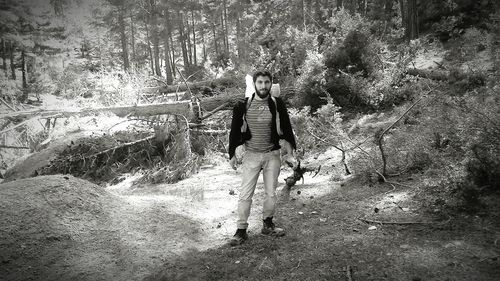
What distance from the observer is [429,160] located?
5191mm

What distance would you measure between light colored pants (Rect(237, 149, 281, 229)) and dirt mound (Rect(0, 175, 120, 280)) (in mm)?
2023

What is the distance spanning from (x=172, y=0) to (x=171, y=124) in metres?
19.0

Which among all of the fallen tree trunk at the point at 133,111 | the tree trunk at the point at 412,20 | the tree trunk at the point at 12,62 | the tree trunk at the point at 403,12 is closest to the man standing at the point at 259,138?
the fallen tree trunk at the point at 133,111

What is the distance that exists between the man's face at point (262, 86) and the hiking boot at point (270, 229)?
5.71ft

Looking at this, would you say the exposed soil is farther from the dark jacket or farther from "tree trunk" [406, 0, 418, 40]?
"tree trunk" [406, 0, 418, 40]

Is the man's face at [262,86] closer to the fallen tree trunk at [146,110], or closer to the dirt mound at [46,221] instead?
the dirt mound at [46,221]

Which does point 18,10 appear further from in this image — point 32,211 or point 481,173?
point 481,173

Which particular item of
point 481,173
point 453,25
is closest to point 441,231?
point 481,173


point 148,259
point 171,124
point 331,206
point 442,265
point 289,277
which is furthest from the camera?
point 171,124

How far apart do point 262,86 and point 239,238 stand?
204cm

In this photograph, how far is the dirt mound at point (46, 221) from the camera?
3.49 m

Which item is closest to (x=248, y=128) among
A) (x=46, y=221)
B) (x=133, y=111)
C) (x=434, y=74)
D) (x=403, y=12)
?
(x=46, y=221)

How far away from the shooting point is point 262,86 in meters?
4.09

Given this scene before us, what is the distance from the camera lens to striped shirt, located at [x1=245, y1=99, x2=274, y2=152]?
13.5 ft
